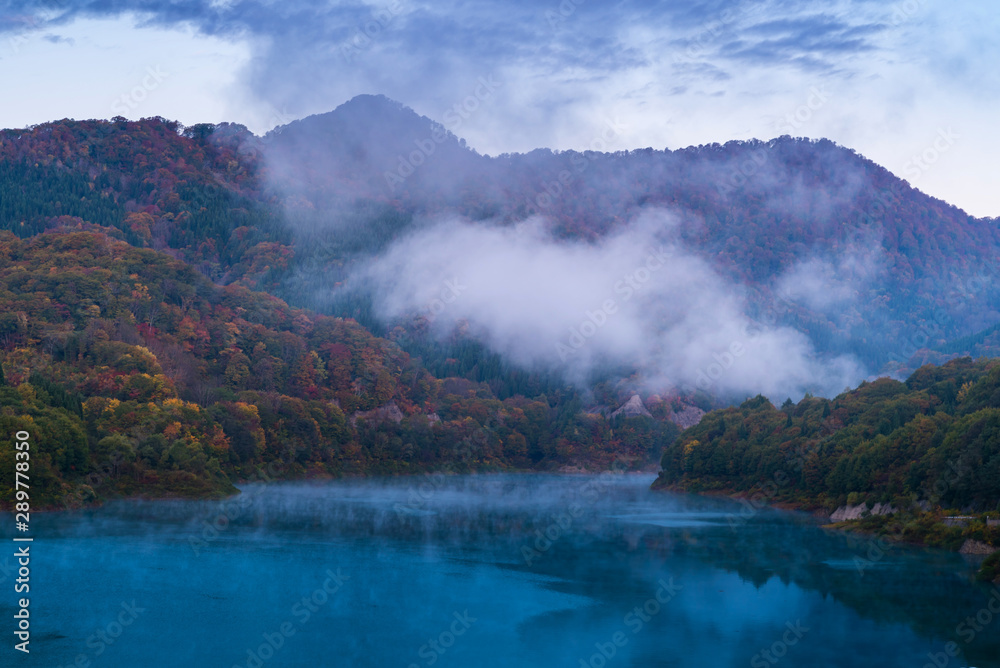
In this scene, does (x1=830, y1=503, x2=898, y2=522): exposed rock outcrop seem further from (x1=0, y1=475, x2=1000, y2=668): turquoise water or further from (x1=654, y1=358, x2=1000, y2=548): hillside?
(x1=0, y1=475, x2=1000, y2=668): turquoise water

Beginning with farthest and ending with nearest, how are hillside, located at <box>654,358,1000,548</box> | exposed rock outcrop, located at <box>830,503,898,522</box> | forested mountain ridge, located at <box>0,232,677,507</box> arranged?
forested mountain ridge, located at <box>0,232,677,507</box>
exposed rock outcrop, located at <box>830,503,898,522</box>
hillside, located at <box>654,358,1000,548</box>

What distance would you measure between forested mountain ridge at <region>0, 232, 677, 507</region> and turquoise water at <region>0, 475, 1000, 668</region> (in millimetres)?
7043

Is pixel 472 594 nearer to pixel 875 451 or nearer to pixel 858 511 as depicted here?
pixel 858 511

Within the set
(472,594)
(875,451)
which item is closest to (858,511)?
(875,451)

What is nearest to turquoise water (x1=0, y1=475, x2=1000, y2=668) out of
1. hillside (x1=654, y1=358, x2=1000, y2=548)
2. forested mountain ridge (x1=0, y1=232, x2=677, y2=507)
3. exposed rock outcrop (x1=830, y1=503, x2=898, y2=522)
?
exposed rock outcrop (x1=830, y1=503, x2=898, y2=522)

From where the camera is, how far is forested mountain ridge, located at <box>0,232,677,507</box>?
3295 inches

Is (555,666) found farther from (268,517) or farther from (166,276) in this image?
(166,276)

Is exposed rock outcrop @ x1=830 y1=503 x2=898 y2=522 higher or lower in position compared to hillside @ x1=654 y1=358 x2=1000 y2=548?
lower

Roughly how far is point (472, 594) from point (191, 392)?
77.3 metres

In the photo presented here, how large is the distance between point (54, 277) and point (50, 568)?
77.3 metres

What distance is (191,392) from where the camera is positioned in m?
119

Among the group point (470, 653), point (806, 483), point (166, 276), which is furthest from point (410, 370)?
point (470, 653)

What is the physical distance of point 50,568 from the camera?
52.6 metres

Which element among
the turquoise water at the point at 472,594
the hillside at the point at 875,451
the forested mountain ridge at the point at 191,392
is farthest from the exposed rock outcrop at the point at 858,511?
the forested mountain ridge at the point at 191,392
